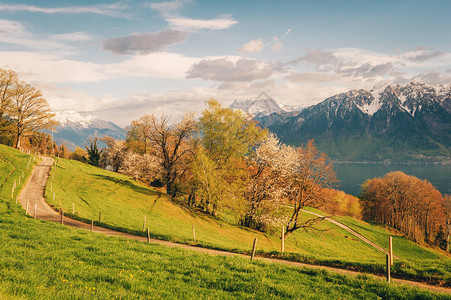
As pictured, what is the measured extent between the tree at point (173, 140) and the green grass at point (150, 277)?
35894mm

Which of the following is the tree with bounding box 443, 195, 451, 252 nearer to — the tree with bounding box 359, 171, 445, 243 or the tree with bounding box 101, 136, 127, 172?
the tree with bounding box 359, 171, 445, 243

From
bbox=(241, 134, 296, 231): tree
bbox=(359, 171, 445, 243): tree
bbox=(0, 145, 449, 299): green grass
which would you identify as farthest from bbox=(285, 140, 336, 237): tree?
bbox=(359, 171, 445, 243): tree

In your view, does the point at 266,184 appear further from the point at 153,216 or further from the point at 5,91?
the point at 5,91

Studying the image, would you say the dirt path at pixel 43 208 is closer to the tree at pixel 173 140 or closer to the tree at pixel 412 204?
the tree at pixel 173 140

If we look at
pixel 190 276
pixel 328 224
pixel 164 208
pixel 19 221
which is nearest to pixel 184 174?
pixel 164 208

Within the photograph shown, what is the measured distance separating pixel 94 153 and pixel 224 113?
197 feet

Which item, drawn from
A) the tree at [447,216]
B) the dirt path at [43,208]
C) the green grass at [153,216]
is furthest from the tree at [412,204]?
the dirt path at [43,208]

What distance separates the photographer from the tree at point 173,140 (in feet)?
171

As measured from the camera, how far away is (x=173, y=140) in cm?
5428

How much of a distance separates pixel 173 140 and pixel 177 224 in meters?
21.4

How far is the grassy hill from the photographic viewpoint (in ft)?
81.3

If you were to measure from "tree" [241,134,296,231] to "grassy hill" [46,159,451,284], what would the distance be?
3.43m

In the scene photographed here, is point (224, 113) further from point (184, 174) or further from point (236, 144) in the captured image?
point (184, 174)

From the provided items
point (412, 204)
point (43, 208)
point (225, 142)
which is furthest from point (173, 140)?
point (412, 204)
